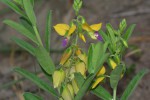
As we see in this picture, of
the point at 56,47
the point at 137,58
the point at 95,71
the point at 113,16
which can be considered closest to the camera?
the point at 95,71

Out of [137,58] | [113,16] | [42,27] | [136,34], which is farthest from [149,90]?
[42,27]

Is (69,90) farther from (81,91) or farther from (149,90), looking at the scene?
(149,90)

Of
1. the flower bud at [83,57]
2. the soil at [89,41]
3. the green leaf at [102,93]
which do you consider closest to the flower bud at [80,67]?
the flower bud at [83,57]

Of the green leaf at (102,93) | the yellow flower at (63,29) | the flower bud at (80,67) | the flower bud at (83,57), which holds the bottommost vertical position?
the green leaf at (102,93)

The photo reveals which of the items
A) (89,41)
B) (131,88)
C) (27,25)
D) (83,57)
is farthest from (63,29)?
(89,41)

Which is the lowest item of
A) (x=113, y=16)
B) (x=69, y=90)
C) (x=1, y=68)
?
(x=1, y=68)

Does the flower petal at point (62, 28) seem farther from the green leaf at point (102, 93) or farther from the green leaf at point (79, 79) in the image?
the green leaf at point (102, 93)

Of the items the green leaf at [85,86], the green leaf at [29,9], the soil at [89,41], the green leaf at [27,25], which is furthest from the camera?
the soil at [89,41]

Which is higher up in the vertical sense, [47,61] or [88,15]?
[47,61]

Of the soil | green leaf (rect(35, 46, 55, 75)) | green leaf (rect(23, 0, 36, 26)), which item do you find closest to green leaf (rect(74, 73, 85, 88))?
green leaf (rect(35, 46, 55, 75))
